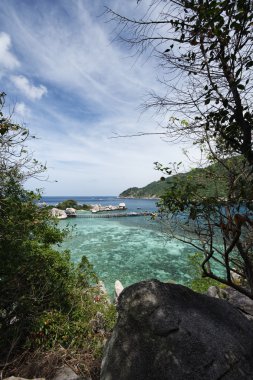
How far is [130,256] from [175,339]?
872 inches

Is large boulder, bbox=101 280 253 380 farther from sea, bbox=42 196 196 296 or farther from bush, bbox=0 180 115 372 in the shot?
sea, bbox=42 196 196 296

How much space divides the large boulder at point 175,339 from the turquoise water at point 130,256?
11.0 meters

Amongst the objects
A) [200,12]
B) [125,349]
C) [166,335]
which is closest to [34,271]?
[125,349]

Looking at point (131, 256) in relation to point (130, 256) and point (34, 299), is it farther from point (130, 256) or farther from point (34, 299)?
point (34, 299)

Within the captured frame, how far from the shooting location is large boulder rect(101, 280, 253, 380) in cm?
324

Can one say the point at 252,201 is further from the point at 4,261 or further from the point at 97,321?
the point at 97,321

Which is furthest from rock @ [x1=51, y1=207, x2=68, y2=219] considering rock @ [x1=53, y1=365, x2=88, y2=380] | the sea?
rock @ [x1=53, y1=365, x2=88, y2=380]

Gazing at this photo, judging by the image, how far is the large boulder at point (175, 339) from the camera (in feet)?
10.6

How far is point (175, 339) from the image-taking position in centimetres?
344

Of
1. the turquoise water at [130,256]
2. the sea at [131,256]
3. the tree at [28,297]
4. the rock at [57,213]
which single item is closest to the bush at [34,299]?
the tree at [28,297]

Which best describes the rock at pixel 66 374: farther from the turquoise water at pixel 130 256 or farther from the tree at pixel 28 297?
the turquoise water at pixel 130 256

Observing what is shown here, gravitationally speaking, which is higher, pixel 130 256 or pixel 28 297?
pixel 28 297

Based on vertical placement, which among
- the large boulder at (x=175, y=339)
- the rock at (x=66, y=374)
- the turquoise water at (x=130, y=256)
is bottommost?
the turquoise water at (x=130, y=256)

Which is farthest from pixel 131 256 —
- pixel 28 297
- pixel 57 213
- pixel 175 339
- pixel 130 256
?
pixel 175 339
